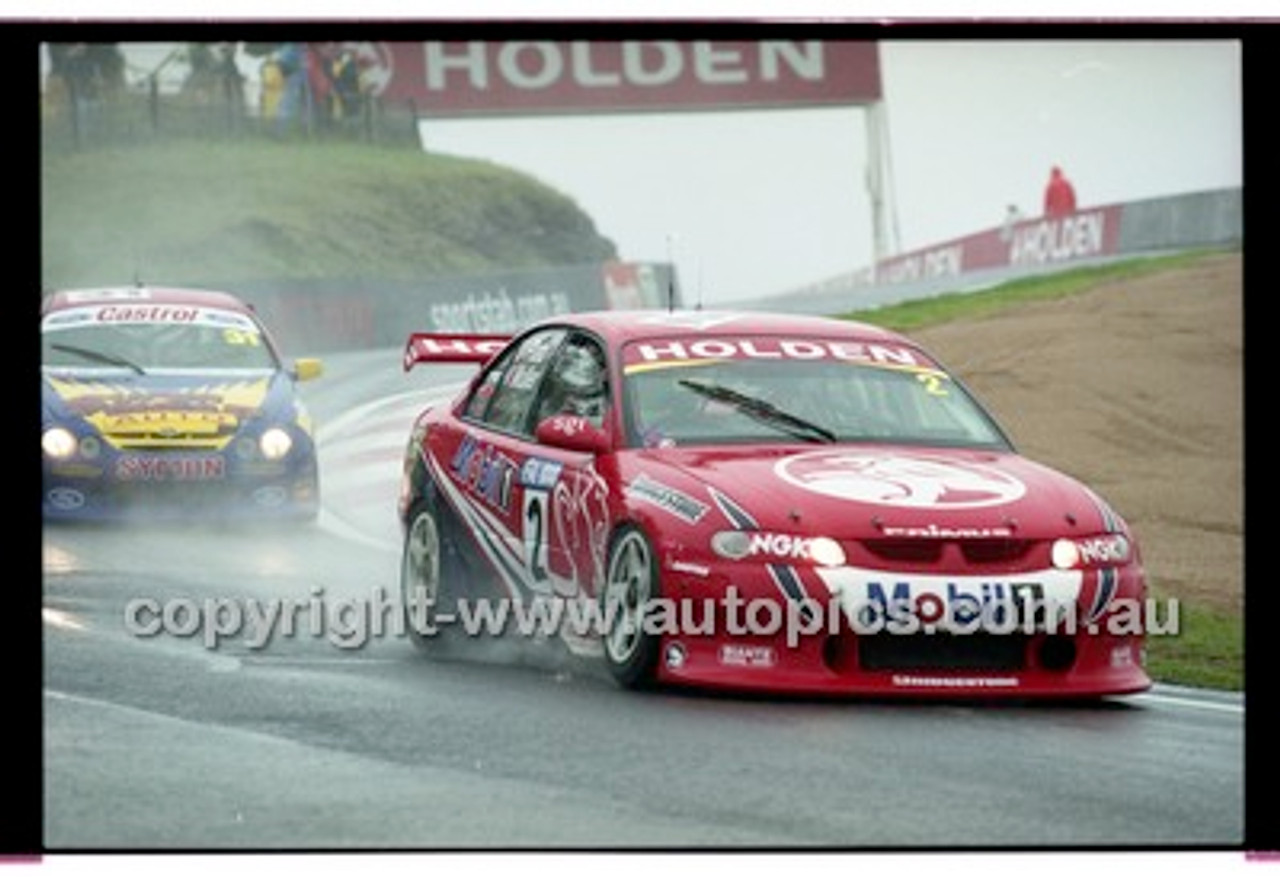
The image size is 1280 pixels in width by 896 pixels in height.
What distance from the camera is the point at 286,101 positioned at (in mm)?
10742

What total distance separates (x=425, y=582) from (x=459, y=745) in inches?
54.7

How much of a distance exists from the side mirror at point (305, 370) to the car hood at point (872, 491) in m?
1.51

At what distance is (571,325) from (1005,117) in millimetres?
1527

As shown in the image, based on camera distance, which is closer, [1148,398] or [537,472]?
[537,472]

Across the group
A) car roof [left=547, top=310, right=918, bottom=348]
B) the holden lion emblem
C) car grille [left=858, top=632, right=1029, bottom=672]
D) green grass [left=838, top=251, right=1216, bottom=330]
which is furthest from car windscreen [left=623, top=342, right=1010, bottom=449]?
car grille [left=858, top=632, right=1029, bottom=672]

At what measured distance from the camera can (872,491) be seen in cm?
1000

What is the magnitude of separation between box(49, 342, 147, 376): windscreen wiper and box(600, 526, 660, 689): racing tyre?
1.83 meters

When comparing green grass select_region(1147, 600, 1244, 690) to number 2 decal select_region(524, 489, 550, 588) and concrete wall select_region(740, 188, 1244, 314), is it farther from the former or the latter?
number 2 decal select_region(524, 489, 550, 588)

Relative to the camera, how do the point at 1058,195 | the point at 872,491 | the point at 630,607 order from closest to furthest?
1. the point at 872,491
2. the point at 630,607
3. the point at 1058,195

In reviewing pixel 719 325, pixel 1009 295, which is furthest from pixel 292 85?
pixel 1009 295

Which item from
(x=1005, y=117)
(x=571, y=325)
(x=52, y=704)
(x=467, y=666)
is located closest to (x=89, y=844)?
(x=52, y=704)

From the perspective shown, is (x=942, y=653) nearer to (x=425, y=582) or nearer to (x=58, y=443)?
(x=425, y=582)

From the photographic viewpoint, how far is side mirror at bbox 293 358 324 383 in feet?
37.3

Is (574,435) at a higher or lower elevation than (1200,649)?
higher
